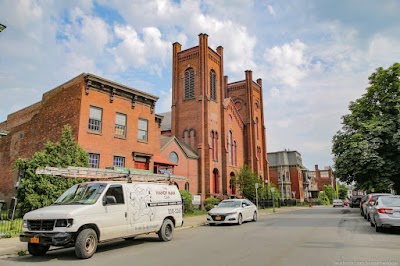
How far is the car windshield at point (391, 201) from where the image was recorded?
1276cm

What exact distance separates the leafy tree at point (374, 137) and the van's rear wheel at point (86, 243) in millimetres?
21074

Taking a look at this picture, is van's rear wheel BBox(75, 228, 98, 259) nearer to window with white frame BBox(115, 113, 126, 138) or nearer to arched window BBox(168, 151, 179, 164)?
window with white frame BBox(115, 113, 126, 138)

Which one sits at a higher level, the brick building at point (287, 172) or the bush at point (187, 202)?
the brick building at point (287, 172)

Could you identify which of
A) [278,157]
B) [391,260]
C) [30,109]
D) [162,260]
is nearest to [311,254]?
[391,260]

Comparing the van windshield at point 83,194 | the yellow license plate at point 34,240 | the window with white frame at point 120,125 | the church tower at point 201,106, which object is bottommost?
the yellow license plate at point 34,240

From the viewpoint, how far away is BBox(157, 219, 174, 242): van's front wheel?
37.3ft

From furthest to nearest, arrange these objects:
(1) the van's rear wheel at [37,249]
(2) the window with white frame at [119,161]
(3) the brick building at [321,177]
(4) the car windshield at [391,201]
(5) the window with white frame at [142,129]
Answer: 1. (3) the brick building at [321,177]
2. (5) the window with white frame at [142,129]
3. (2) the window with white frame at [119,161]
4. (4) the car windshield at [391,201]
5. (1) the van's rear wheel at [37,249]

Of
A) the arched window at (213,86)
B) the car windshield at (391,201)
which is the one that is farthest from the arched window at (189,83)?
the car windshield at (391,201)

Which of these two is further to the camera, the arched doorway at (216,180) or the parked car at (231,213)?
the arched doorway at (216,180)

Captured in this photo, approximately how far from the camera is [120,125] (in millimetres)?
23797

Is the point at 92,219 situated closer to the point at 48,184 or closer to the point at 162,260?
the point at 162,260

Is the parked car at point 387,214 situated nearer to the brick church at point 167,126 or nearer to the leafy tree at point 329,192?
the brick church at point 167,126

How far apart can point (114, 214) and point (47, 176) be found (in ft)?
32.6

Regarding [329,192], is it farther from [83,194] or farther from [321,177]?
[83,194]
